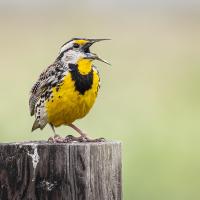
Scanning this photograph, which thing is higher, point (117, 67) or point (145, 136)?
point (117, 67)

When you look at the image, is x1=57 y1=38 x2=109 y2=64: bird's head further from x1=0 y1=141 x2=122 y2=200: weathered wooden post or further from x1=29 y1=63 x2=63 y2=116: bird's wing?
x1=0 y1=141 x2=122 y2=200: weathered wooden post

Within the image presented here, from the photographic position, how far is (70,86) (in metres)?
4.28

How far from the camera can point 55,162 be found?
2.89m

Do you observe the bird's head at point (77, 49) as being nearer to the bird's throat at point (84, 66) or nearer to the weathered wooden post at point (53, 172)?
the bird's throat at point (84, 66)

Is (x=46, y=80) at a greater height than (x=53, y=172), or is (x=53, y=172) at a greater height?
(x=46, y=80)

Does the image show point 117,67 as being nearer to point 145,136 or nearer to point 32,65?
point 32,65

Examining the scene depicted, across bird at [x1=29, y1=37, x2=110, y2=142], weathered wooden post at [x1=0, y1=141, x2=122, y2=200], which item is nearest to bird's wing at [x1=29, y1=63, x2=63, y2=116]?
bird at [x1=29, y1=37, x2=110, y2=142]

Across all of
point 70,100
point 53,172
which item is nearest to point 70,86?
point 70,100

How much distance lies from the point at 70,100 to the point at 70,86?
63 millimetres

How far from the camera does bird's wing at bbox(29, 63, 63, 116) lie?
4355 mm

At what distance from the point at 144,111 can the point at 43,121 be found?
10.5 feet

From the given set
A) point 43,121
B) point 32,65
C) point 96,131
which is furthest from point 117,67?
point 43,121

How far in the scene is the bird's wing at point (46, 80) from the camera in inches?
171

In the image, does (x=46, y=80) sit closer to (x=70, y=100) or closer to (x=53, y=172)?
(x=70, y=100)
